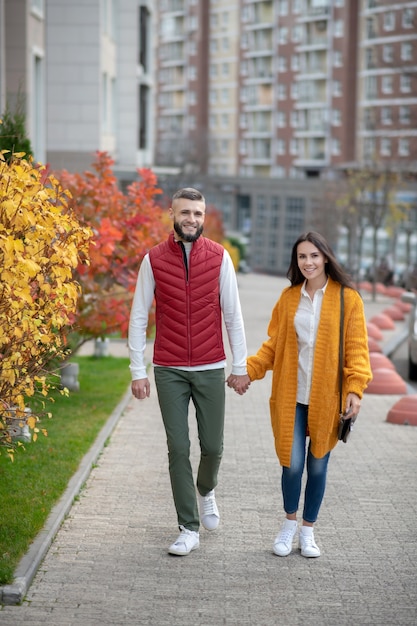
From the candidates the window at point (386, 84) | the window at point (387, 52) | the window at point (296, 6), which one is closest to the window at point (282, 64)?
the window at point (296, 6)

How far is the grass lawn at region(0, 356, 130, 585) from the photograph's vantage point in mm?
7047

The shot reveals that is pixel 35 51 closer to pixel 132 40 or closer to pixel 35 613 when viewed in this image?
pixel 132 40

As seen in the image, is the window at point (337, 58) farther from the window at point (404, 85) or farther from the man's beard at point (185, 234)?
the man's beard at point (185, 234)

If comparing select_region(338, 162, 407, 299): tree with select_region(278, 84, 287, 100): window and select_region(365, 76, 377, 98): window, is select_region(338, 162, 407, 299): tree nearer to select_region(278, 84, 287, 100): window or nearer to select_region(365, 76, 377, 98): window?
select_region(365, 76, 377, 98): window

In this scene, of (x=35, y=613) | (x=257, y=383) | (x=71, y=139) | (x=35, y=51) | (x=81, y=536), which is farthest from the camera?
(x=71, y=139)

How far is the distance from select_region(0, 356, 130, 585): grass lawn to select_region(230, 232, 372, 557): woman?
1537 mm

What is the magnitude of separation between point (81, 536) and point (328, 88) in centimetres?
9083

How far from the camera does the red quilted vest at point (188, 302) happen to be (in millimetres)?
6812

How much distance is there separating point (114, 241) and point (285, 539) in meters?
5.79

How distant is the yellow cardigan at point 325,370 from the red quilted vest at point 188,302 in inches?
16.3

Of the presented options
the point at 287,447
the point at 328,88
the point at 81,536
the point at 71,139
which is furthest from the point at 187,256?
the point at 328,88

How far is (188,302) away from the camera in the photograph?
22.4 ft

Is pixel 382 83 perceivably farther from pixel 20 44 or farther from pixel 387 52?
pixel 20 44

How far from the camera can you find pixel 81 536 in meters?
7.34
